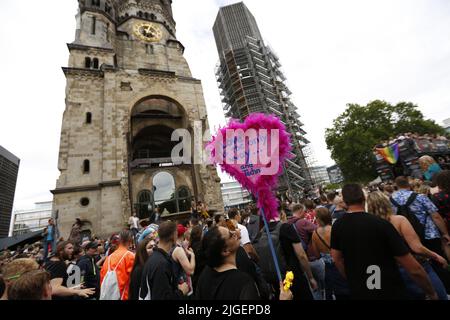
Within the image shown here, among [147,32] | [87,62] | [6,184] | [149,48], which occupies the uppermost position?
[147,32]

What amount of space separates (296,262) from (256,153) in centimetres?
190

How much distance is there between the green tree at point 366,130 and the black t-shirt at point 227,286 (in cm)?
2693

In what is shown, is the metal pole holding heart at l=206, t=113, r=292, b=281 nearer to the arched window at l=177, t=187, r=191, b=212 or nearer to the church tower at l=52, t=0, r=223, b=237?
the church tower at l=52, t=0, r=223, b=237

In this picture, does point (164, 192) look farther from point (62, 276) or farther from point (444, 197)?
point (444, 197)

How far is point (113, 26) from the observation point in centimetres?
2600

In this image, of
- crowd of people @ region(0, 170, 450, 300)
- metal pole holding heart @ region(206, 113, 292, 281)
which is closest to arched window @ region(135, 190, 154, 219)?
crowd of people @ region(0, 170, 450, 300)

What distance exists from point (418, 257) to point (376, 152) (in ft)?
59.5

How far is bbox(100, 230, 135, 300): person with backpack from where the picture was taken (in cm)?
301

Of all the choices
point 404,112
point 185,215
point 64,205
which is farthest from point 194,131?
point 404,112

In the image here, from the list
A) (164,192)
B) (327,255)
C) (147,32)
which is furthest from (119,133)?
(327,255)

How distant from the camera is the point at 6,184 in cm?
2552

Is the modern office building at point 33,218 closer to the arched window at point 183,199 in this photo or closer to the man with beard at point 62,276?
the arched window at point 183,199

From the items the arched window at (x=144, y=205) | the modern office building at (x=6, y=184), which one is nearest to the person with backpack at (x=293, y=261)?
the arched window at (x=144, y=205)

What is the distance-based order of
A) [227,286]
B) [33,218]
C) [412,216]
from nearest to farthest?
[227,286]
[412,216]
[33,218]
